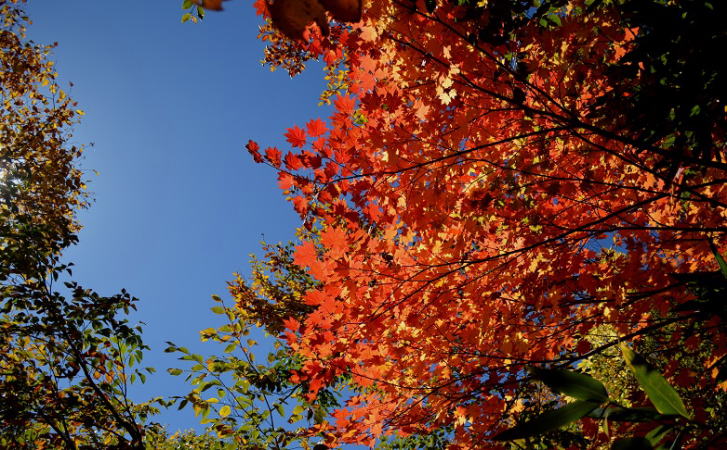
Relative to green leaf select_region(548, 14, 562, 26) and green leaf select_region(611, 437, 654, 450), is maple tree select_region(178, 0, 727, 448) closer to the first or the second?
green leaf select_region(548, 14, 562, 26)

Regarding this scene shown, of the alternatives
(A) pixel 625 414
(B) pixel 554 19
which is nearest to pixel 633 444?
(A) pixel 625 414

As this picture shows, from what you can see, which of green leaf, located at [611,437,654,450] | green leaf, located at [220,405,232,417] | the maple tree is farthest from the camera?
green leaf, located at [220,405,232,417]

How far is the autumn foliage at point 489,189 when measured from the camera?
101 inches

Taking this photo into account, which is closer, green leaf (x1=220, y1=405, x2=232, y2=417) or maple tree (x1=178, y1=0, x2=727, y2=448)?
maple tree (x1=178, y1=0, x2=727, y2=448)

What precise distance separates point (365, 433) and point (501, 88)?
3452 millimetres

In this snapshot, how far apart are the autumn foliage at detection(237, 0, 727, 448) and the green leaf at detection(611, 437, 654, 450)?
1880 mm

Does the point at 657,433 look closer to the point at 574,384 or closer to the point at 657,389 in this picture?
the point at 657,389

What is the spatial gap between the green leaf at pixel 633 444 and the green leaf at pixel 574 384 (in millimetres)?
90

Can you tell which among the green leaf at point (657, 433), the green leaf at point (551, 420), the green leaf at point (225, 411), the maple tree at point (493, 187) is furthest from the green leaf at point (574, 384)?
the green leaf at point (225, 411)

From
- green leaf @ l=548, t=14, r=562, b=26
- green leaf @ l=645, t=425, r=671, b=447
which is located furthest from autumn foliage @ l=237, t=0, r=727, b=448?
green leaf @ l=645, t=425, r=671, b=447

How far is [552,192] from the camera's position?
3.63 metres

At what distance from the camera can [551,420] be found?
885 millimetres

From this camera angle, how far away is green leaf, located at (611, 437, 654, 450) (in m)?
0.79

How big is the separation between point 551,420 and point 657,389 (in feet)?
0.94
